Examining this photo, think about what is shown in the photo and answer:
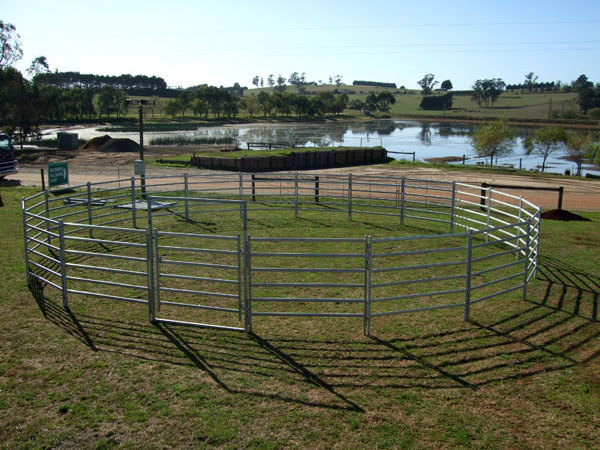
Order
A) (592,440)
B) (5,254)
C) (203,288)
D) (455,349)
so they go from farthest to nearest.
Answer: (5,254) < (203,288) < (455,349) < (592,440)

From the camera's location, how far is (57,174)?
19.2 metres

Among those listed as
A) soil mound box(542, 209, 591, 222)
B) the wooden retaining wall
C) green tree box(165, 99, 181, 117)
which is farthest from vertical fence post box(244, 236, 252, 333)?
green tree box(165, 99, 181, 117)

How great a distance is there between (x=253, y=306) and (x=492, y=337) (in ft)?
13.0

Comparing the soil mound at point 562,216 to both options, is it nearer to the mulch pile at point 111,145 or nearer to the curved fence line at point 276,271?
the curved fence line at point 276,271

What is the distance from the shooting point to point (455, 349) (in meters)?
7.55

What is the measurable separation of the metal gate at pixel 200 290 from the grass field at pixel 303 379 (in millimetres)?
412

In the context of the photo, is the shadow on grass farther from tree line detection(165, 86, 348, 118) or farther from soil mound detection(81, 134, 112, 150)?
tree line detection(165, 86, 348, 118)

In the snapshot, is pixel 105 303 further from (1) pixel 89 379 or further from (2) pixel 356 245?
(2) pixel 356 245

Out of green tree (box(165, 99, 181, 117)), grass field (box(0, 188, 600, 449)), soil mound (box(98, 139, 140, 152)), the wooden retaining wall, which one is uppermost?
green tree (box(165, 99, 181, 117))

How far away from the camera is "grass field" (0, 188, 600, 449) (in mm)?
5512

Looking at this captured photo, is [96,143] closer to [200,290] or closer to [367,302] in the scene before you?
[200,290]

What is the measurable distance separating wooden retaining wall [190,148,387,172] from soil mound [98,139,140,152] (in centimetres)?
1287

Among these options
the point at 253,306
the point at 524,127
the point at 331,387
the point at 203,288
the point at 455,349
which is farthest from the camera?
the point at 524,127

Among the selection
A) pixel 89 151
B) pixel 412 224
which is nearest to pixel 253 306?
pixel 412 224
